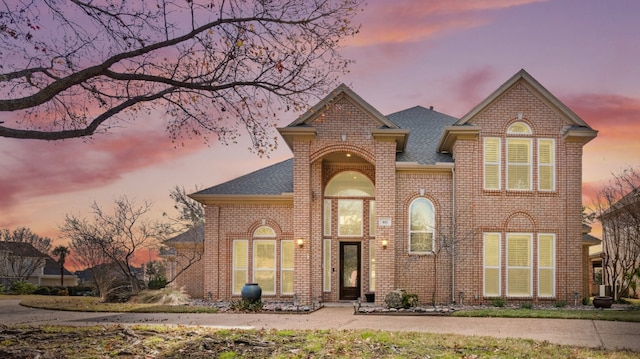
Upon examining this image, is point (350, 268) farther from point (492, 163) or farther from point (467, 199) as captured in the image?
point (492, 163)

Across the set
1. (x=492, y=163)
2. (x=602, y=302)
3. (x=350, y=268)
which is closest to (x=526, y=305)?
(x=602, y=302)

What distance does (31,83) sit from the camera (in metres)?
12.3

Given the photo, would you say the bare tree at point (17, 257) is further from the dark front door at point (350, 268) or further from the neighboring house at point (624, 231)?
the neighboring house at point (624, 231)

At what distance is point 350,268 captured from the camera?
77.4 ft

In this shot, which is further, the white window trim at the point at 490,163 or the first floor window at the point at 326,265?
the first floor window at the point at 326,265

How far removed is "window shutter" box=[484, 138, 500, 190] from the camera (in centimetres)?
2198

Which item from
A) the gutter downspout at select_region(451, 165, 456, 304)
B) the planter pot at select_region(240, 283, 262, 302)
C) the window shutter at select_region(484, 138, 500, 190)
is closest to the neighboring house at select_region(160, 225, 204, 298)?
the planter pot at select_region(240, 283, 262, 302)

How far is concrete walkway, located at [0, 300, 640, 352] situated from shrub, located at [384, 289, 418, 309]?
1526mm

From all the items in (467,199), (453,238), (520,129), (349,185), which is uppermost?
(520,129)

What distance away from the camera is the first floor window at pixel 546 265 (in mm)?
21781

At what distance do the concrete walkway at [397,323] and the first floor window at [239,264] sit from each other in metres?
4.91

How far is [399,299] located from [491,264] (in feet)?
13.0

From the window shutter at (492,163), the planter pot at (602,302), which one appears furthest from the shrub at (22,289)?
the planter pot at (602,302)

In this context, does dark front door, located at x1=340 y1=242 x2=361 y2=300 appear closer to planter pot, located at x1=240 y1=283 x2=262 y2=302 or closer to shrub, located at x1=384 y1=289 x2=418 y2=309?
shrub, located at x1=384 y1=289 x2=418 y2=309
